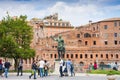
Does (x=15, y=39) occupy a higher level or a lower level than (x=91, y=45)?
higher

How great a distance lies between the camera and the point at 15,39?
49.7m

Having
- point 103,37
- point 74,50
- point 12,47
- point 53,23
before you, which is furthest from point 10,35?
point 53,23

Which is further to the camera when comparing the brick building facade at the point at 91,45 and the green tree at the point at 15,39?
the brick building facade at the point at 91,45

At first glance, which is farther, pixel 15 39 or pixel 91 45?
pixel 91 45

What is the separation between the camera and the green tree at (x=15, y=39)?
4731 centimetres

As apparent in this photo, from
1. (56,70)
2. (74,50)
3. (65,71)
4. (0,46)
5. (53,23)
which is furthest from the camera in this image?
(53,23)

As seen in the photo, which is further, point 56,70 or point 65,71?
point 56,70

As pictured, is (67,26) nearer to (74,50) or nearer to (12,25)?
(74,50)

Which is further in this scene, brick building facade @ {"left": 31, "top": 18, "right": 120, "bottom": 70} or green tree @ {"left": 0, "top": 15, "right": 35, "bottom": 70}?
brick building facade @ {"left": 31, "top": 18, "right": 120, "bottom": 70}

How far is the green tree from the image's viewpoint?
47.3m

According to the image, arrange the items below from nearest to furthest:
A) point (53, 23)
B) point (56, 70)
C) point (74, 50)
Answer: point (56, 70) < point (74, 50) < point (53, 23)

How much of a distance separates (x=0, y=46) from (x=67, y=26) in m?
85.0

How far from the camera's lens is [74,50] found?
102250mm

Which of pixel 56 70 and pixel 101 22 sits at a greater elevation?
pixel 101 22
